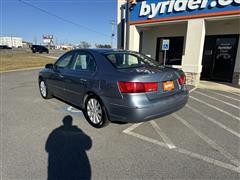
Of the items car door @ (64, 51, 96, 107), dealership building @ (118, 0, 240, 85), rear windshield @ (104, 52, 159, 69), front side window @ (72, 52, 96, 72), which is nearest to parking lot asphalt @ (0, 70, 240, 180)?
car door @ (64, 51, 96, 107)

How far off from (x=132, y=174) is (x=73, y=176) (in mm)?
761

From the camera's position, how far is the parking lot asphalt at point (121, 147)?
96.7 inches

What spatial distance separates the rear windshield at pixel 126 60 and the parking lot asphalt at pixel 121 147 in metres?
1.26

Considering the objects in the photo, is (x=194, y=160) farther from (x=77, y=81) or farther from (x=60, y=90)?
(x=60, y=90)

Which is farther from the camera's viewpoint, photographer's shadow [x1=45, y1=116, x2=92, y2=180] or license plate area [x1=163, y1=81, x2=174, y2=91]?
license plate area [x1=163, y1=81, x2=174, y2=91]

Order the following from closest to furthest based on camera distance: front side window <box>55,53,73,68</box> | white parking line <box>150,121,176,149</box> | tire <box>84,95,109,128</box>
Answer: white parking line <box>150,121,176,149</box>, tire <box>84,95,109,128</box>, front side window <box>55,53,73,68</box>

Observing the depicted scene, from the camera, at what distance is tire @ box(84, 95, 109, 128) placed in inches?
139

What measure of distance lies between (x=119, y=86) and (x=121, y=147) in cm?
101

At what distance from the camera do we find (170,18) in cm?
877

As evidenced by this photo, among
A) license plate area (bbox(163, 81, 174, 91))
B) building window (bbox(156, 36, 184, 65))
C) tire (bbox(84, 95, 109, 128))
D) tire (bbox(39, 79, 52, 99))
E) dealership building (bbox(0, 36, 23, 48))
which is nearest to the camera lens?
license plate area (bbox(163, 81, 174, 91))

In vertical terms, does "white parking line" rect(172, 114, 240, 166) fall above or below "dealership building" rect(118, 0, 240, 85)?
below

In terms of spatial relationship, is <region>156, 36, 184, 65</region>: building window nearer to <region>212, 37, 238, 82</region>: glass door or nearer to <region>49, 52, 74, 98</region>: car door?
<region>212, 37, 238, 82</region>: glass door

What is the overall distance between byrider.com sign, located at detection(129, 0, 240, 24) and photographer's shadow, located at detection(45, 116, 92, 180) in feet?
24.0

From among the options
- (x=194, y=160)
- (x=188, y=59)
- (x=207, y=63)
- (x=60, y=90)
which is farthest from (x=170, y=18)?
(x=194, y=160)
